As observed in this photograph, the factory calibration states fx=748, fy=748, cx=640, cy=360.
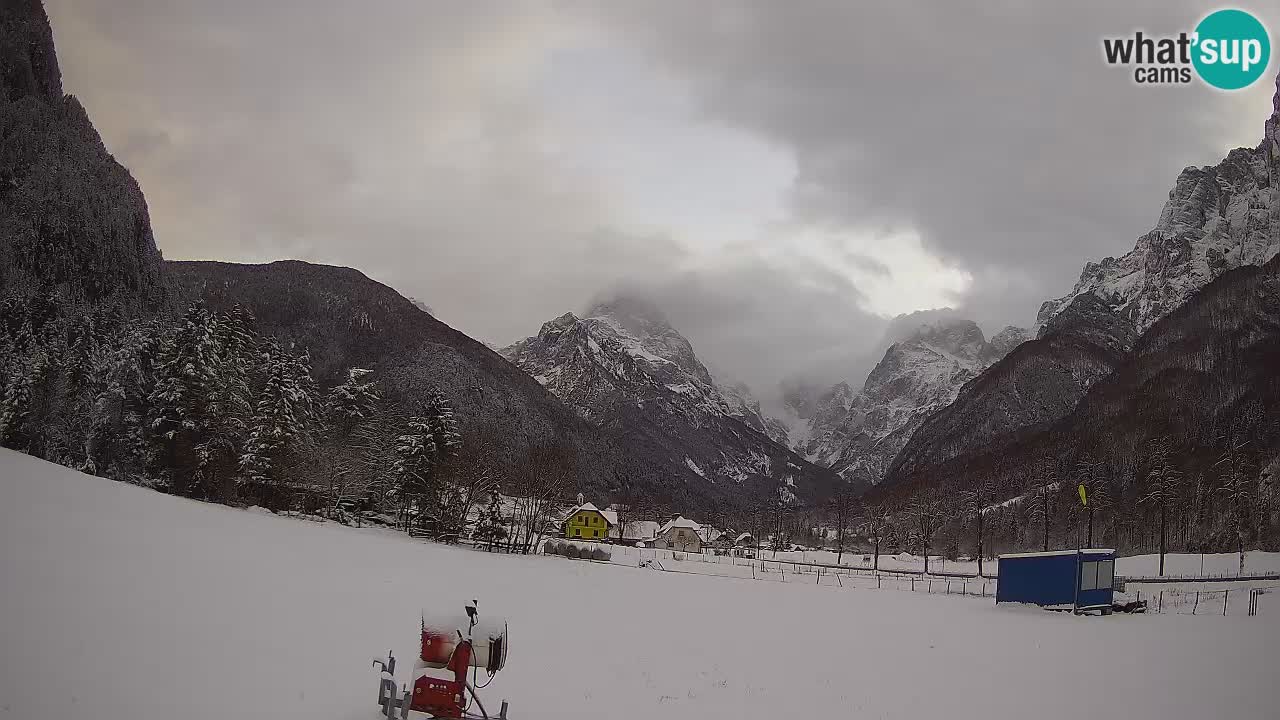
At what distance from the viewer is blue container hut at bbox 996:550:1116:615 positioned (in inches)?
1457

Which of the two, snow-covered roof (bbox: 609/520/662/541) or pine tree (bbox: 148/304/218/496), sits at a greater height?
pine tree (bbox: 148/304/218/496)

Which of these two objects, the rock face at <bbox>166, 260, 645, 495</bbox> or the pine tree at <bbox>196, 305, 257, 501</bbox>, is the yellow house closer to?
the rock face at <bbox>166, 260, 645, 495</bbox>

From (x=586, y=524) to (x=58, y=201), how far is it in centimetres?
8118

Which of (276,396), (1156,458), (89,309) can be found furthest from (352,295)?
(1156,458)

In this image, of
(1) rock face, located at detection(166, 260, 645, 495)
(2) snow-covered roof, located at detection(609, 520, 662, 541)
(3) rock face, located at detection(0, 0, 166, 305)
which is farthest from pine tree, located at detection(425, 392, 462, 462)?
(2) snow-covered roof, located at detection(609, 520, 662, 541)

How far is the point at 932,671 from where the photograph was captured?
20.8 metres

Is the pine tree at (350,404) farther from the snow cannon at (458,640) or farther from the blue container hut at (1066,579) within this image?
the snow cannon at (458,640)

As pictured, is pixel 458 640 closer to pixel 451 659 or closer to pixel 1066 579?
pixel 451 659

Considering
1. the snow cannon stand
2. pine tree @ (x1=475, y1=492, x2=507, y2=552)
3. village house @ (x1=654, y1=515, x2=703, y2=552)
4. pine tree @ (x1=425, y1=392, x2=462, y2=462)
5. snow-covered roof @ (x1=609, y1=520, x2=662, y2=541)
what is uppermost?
pine tree @ (x1=425, y1=392, x2=462, y2=462)

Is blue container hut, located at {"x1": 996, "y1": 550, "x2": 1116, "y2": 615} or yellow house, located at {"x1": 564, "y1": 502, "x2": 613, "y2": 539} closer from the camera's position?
blue container hut, located at {"x1": 996, "y1": 550, "x2": 1116, "y2": 615}

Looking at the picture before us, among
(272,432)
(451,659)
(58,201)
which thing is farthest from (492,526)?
(58,201)

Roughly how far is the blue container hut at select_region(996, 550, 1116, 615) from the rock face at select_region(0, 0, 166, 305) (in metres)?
64.8

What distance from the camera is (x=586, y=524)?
123m

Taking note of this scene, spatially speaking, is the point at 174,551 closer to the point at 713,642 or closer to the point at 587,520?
the point at 713,642
